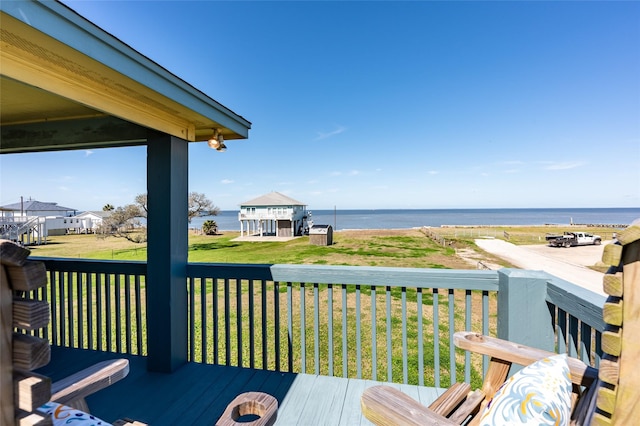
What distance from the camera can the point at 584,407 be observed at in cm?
85

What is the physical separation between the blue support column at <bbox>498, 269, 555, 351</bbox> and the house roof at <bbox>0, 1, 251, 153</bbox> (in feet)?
8.11

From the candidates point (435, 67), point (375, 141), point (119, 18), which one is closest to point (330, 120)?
point (375, 141)

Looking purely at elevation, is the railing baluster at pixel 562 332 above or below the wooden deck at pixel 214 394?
above

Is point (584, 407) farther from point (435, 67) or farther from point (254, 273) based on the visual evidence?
point (435, 67)

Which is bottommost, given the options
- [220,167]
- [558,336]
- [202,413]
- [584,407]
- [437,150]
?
[202,413]

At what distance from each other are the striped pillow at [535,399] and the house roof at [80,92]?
204 centimetres

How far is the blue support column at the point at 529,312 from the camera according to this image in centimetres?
168

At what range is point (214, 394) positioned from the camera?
2049mm

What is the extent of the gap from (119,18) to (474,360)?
6.44 metres

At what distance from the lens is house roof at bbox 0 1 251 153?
1.21 m

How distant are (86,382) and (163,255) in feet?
4.75

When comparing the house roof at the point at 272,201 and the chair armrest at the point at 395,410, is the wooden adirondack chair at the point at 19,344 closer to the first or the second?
the chair armrest at the point at 395,410

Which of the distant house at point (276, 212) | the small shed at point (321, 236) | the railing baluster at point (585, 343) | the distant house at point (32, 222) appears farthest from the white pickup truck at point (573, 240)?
the distant house at point (32, 222)

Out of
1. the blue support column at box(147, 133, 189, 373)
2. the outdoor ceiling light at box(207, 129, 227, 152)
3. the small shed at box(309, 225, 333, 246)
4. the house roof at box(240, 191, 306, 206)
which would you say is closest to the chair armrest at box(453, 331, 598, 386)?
the blue support column at box(147, 133, 189, 373)
